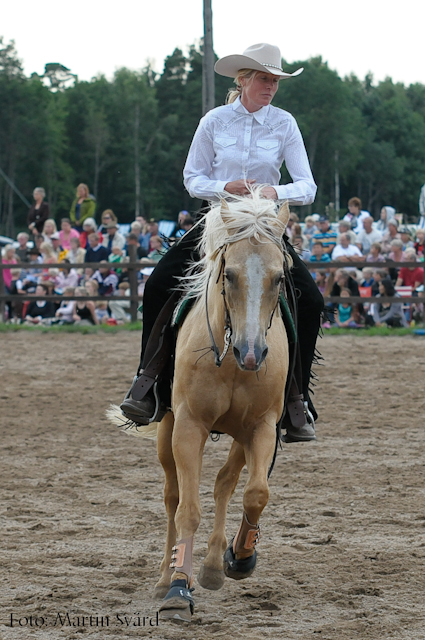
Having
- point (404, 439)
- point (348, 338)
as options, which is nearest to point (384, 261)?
point (348, 338)

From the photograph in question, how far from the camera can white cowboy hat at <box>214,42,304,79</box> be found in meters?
4.55

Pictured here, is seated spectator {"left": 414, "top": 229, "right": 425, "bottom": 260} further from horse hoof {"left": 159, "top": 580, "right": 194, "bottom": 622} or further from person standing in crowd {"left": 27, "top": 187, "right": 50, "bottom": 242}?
horse hoof {"left": 159, "top": 580, "right": 194, "bottom": 622}

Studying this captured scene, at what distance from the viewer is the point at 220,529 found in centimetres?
459

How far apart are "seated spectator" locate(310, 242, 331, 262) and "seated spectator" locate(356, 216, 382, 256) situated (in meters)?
→ 0.74

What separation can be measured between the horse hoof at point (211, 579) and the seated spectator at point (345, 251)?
11.7m

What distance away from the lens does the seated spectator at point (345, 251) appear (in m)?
15.8

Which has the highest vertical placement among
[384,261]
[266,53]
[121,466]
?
[266,53]

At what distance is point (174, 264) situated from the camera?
4.89 meters

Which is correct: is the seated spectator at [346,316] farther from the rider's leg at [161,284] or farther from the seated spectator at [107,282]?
the rider's leg at [161,284]

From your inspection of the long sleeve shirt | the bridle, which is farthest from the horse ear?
the long sleeve shirt

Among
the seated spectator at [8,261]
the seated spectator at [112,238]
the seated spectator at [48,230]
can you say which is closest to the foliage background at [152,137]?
the seated spectator at [48,230]

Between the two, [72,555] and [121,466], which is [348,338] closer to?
[121,466]

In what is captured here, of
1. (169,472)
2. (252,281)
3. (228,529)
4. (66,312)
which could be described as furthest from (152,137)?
(252,281)

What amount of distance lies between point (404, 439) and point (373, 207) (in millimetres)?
85735
